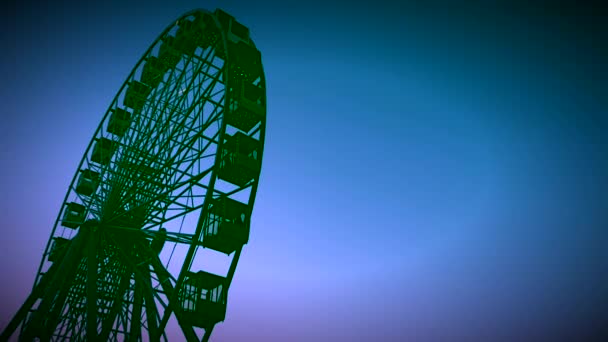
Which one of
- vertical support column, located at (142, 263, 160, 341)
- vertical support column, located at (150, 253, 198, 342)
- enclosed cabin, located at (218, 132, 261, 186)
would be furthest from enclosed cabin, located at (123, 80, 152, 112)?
vertical support column, located at (142, 263, 160, 341)

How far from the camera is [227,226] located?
10094 mm

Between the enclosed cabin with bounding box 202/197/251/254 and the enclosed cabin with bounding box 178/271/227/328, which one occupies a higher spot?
the enclosed cabin with bounding box 202/197/251/254

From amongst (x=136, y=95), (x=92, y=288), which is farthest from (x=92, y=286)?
(x=136, y=95)

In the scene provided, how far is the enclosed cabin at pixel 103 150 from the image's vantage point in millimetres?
15169

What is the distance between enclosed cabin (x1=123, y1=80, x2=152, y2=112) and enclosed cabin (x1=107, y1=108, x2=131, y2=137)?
0.42 metres

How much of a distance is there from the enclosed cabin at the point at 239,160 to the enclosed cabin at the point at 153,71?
5.97 metres

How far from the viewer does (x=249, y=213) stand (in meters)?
10.6

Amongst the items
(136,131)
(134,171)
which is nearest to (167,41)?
(136,131)

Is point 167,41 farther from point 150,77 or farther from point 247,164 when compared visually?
point 247,164

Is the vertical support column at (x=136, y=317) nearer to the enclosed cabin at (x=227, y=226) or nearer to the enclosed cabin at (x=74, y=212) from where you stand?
the enclosed cabin at (x=227, y=226)

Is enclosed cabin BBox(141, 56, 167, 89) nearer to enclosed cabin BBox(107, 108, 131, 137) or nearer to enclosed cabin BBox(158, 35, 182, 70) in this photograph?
enclosed cabin BBox(158, 35, 182, 70)

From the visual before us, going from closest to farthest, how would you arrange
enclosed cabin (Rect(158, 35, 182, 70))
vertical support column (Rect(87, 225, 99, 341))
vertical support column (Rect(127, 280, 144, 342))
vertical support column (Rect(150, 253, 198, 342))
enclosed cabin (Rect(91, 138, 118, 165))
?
vertical support column (Rect(150, 253, 198, 342)) → vertical support column (Rect(87, 225, 99, 341)) → vertical support column (Rect(127, 280, 144, 342)) → enclosed cabin (Rect(158, 35, 182, 70)) → enclosed cabin (Rect(91, 138, 118, 165))

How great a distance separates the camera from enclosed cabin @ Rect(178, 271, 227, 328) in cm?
930

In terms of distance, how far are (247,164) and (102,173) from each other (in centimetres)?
660
